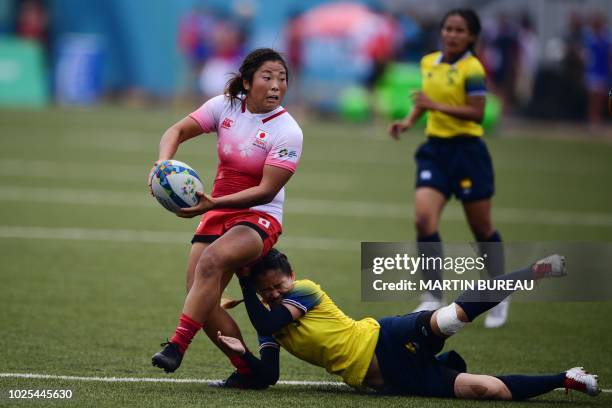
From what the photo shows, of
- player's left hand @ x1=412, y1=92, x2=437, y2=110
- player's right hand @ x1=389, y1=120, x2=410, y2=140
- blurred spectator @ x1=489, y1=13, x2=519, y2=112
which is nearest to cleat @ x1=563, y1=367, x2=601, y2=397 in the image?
player's left hand @ x1=412, y1=92, x2=437, y2=110

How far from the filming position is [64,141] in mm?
24266

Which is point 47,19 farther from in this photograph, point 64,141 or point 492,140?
point 492,140

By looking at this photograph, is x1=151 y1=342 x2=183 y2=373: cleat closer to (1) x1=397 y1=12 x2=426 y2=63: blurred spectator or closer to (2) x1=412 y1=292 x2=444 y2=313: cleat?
(2) x1=412 y1=292 x2=444 y2=313: cleat

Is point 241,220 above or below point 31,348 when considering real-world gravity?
above

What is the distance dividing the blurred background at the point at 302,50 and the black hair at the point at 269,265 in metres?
21.8

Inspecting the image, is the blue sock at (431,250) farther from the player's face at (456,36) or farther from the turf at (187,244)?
the player's face at (456,36)

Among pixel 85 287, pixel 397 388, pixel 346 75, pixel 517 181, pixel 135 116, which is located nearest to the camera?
pixel 397 388

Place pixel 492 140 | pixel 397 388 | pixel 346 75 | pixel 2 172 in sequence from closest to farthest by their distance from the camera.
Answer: pixel 397 388 < pixel 2 172 < pixel 492 140 < pixel 346 75

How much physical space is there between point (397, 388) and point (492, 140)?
20.4 meters

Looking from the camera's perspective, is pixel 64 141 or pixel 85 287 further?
pixel 64 141

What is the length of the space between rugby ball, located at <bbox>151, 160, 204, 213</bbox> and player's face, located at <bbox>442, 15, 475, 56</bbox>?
12.0ft

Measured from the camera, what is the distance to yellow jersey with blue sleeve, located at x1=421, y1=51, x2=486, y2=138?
9.68 meters

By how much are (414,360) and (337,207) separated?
10007mm

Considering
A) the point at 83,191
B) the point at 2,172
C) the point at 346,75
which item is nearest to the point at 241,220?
the point at 83,191
